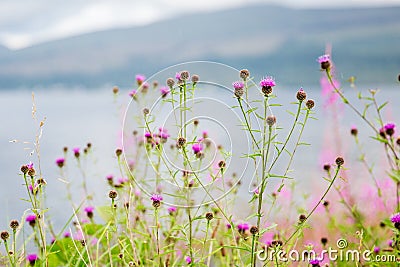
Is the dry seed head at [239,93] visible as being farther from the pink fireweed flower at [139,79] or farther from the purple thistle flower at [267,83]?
the pink fireweed flower at [139,79]

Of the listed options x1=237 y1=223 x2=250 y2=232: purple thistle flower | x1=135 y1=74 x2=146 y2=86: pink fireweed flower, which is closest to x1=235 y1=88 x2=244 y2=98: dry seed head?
x1=237 y1=223 x2=250 y2=232: purple thistle flower

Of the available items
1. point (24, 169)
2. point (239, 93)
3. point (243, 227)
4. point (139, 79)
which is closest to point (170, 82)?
point (239, 93)

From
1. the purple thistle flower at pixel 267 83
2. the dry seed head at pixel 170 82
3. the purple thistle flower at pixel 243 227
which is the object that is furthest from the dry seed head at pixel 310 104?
the purple thistle flower at pixel 243 227

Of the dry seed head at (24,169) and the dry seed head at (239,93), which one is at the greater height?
the dry seed head at (239,93)

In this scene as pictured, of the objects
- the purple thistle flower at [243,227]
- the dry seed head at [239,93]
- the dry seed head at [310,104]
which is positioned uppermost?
the dry seed head at [239,93]

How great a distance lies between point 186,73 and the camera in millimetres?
1045

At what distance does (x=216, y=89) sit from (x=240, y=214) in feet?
3.10

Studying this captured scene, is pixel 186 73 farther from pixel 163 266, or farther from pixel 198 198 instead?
pixel 163 266

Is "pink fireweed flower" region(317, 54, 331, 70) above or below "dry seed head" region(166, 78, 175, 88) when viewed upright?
above

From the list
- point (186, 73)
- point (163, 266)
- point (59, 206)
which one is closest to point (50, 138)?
point (59, 206)

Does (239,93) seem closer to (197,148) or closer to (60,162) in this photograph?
(197,148)

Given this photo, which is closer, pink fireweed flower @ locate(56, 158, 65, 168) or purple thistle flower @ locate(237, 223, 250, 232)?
purple thistle flower @ locate(237, 223, 250, 232)

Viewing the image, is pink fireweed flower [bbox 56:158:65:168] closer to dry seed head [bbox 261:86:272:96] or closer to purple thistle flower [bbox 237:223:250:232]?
purple thistle flower [bbox 237:223:250:232]

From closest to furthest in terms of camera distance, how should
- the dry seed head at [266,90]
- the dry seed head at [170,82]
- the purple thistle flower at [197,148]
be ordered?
1. the dry seed head at [266,90]
2. the dry seed head at [170,82]
3. the purple thistle flower at [197,148]
